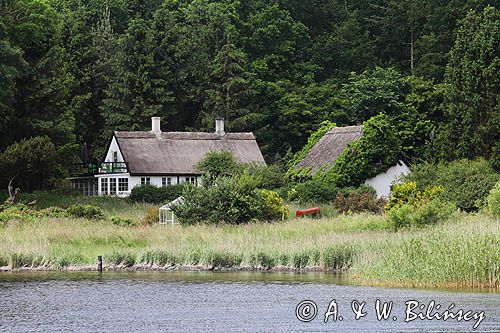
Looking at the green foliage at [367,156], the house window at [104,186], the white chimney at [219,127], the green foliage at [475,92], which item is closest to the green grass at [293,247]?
the green foliage at [475,92]

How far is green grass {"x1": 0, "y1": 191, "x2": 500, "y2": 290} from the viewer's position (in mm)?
26312

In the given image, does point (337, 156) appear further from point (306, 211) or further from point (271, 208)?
point (271, 208)

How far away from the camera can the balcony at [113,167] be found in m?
67.6

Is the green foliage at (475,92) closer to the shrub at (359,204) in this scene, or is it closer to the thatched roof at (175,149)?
the shrub at (359,204)

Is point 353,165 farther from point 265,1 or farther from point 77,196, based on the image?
point 265,1

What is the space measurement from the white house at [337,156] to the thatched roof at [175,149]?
3.89 m

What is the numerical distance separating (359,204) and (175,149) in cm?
2067

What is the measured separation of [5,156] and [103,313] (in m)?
37.0

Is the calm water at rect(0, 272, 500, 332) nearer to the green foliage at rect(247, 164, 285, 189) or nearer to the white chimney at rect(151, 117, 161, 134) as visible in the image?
the green foliage at rect(247, 164, 285, 189)

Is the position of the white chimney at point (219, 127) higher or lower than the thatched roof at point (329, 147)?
higher

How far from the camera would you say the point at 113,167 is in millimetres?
68500

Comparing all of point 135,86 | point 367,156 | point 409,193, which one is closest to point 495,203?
point 409,193

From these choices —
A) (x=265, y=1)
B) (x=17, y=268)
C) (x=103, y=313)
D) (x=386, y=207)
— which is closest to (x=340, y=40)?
(x=265, y=1)

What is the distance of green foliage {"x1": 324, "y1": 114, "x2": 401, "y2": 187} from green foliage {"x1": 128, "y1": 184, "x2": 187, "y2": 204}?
839 centimetres
